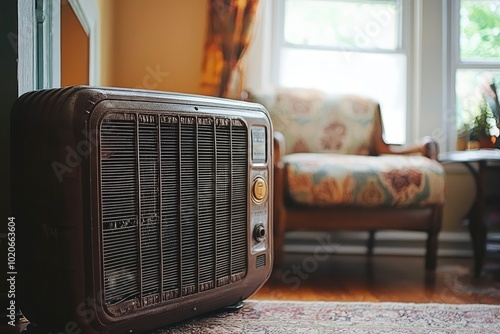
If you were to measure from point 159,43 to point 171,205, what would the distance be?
6.02ft

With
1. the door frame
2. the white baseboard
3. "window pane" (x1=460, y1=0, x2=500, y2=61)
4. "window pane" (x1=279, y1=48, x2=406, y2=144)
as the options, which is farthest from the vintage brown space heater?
"window pane" (x1=460, y1=0, x2=500, y2=61)

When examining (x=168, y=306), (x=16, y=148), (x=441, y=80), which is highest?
(x=441, y=80)

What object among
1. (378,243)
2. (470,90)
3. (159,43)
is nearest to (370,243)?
(378,243)

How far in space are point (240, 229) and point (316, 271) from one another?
1018 mm

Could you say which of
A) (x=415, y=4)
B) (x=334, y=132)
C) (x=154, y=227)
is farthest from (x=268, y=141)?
(x=415, y=4)

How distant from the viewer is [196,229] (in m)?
1.09

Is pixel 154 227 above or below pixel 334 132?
below

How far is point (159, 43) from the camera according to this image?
8.88ft

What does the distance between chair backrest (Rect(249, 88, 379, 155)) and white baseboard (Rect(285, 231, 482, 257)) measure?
1.56ft

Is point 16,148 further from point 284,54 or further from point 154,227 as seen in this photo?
point 284,54

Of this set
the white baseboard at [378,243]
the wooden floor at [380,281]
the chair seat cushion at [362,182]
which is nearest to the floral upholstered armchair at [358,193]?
the chair seat cushion at [362,182]

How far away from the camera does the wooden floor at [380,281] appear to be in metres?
1.63

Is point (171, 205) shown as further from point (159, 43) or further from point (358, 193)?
point (159, 43)

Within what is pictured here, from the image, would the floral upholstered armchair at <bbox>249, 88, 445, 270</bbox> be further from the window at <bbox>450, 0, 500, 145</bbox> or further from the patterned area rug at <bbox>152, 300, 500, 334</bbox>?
the window at <bbox>450, 0, 500, 145</bbox>
